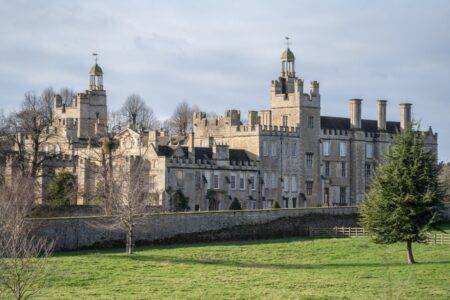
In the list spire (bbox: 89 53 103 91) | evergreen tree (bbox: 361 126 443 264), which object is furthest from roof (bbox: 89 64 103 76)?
evergreen tree (bbox: 361 126 443 264)

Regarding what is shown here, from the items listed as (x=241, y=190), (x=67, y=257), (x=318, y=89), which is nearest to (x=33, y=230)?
(x=67, y=257)

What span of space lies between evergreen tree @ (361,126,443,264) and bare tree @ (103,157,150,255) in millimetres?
11823

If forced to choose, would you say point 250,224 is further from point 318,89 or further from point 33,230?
point 318,89

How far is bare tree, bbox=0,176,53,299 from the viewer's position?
3631 centimetres

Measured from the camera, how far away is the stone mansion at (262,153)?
241 ft

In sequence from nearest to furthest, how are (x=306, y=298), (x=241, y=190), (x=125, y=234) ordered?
1. (x=306, y=298)
2. (x=125, y=234)
3. (x=241, y=190)

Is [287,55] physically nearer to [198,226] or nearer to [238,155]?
[238,155]

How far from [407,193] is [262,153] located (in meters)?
27.1

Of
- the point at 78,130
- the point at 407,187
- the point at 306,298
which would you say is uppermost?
the point at 78,130

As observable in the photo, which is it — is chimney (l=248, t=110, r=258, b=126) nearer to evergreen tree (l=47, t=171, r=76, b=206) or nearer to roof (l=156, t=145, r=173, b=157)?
roof (l=156, t=145, r=173, b=157)

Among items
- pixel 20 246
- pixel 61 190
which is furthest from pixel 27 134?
pixel 20 246

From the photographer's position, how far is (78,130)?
297 ft

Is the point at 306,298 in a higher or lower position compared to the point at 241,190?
lower

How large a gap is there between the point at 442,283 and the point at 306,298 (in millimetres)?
7146
